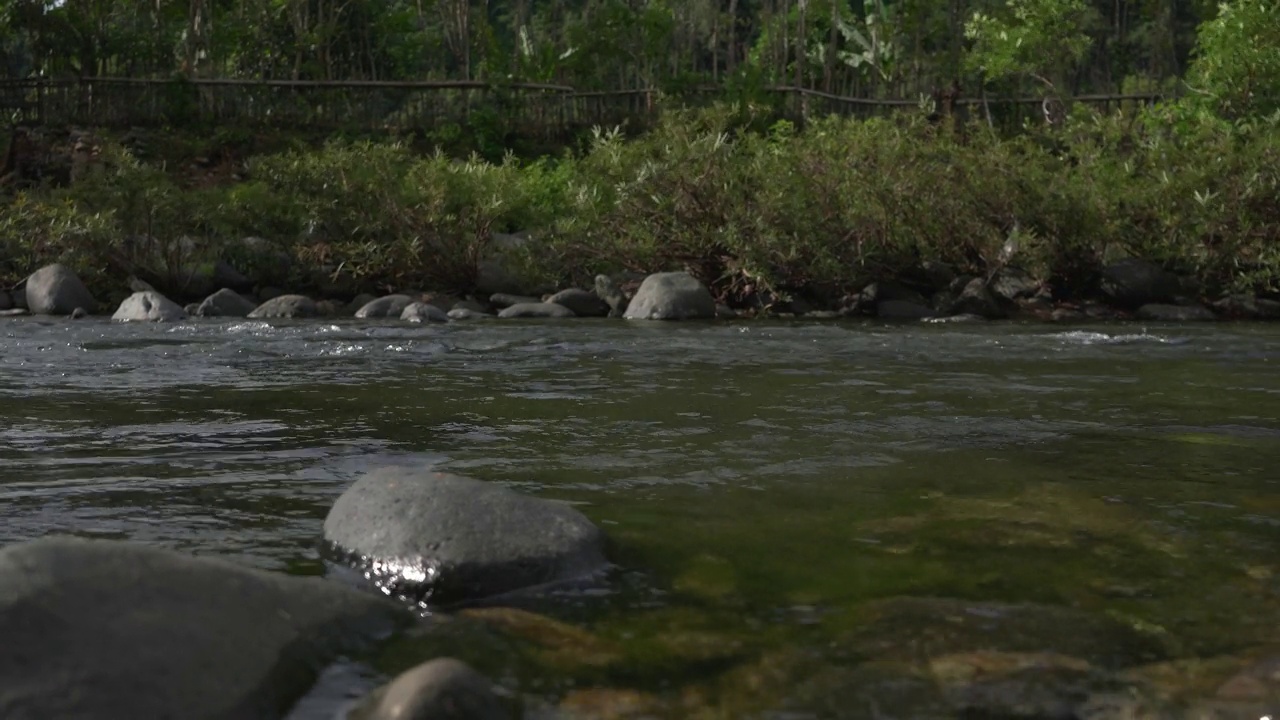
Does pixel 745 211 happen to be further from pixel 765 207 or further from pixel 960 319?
pixel 960 319

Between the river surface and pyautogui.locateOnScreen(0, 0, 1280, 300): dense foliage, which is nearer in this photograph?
the river surface

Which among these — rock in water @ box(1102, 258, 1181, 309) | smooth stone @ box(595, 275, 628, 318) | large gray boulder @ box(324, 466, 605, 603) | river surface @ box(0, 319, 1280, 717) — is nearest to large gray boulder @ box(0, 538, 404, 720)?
river surface @ box(0, 319, 1280, 717)

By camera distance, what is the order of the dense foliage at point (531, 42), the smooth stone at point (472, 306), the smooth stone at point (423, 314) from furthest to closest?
1. the dense foliage at point (531, 42)
2. the smooth stone at point (472, 306)
3. the smooth stone at point (423, 314)

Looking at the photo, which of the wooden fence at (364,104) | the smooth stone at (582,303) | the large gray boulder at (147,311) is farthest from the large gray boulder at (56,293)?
the wooden fence at (364,104)

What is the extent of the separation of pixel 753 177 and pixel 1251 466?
9.90 meters

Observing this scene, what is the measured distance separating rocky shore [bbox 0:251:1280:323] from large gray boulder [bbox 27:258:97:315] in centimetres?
1

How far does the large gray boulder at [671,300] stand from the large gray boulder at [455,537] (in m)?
9.83

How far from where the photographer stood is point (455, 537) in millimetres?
3777

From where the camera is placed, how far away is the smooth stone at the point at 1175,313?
546 inches

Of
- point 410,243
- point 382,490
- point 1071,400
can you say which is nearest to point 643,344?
point 1071,400

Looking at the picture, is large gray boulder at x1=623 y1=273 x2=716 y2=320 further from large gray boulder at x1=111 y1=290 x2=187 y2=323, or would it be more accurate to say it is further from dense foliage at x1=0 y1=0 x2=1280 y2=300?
large gray boulder at x1=111 y1=290 x2=187 y2=323

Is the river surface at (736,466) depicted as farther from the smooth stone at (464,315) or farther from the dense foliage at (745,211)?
the dense foliage at (745,211)

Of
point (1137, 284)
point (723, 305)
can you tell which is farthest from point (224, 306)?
→ point (1137, 284)

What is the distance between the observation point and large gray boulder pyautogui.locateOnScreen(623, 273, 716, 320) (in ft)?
45.8
